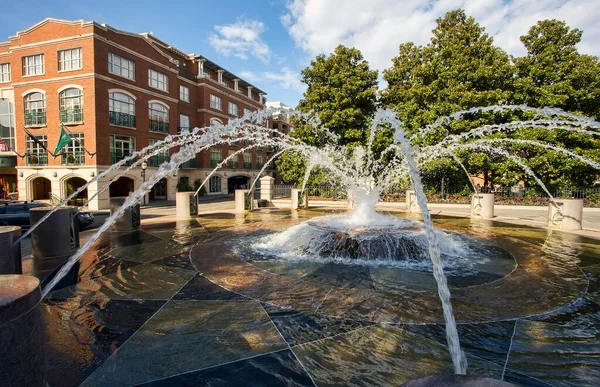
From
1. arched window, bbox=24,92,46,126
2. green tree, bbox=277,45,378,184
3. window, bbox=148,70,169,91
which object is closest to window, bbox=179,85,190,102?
window, bbox=148,70,169,91

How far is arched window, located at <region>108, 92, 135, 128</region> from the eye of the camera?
93.9 feet

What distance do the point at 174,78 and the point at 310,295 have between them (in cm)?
3721

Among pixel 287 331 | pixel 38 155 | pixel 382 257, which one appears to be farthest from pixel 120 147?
pixel 287 331

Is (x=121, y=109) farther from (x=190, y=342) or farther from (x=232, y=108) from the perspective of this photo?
(x=190, y=342)

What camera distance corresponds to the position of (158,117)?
34219 millimetres

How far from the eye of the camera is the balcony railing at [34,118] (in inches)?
1134

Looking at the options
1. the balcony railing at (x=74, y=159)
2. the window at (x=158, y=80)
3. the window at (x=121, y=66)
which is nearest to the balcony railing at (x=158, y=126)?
the window at (x=158, y=80)

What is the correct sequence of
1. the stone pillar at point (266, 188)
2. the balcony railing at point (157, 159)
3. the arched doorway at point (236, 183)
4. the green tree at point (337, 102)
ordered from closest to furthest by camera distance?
the stone pillar at point (266, 188)
the green tree at point (337, 102)
the balcony railing at point (157, 159)
the arched doorway at point (236, 183)

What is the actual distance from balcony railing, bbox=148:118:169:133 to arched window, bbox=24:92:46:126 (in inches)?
349

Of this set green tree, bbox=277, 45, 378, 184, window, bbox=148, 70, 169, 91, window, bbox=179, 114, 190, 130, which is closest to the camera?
green tree, bbox=277, 45, 378, 184

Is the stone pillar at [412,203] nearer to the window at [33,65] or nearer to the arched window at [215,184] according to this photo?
the arched window at [215,184]

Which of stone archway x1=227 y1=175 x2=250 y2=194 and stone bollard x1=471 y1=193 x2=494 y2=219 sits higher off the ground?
stone archway x1=227 y1=175 x2=250 y2=194

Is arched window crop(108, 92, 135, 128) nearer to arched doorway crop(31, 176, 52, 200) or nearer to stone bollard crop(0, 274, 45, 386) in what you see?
arched doorway crop(31, 176, 52, 200)

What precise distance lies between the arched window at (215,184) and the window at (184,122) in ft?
25.6
